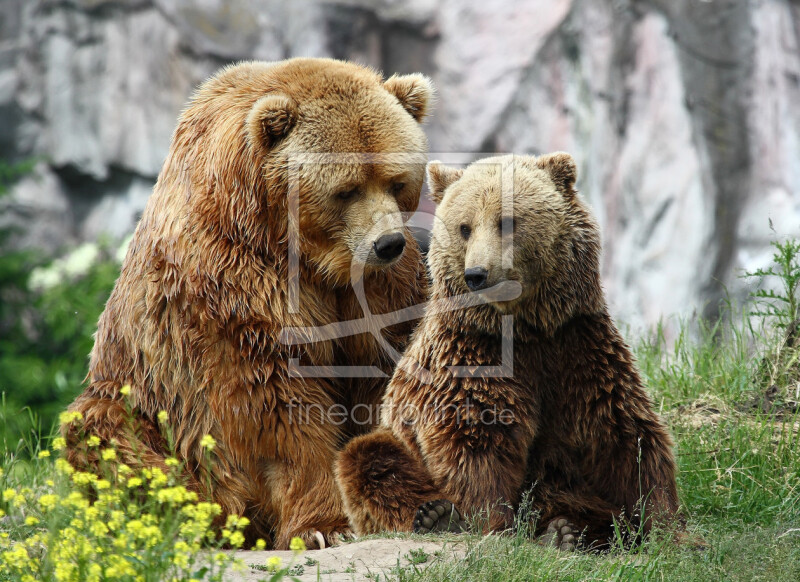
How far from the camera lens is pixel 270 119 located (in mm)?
4031

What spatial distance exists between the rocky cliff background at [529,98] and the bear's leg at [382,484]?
6.71 metres

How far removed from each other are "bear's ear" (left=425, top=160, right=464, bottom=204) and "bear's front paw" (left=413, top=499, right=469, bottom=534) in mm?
1416

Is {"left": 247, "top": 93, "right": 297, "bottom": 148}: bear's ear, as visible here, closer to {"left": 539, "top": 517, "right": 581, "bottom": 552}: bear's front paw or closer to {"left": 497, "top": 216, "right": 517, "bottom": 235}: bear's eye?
{"left": 497, "top": 216, "right": 517, "bottom": 235}: bear's eye

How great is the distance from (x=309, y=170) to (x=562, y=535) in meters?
1.92

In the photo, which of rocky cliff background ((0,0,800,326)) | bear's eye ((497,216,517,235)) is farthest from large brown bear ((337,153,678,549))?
rocky cliff background ((0,0,800,326))

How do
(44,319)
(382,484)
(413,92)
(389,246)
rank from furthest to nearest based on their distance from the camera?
(44,319), (413,92), (389,246), (382,484)

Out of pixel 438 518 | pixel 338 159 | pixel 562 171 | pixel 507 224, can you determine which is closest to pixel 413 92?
pixel 338 159

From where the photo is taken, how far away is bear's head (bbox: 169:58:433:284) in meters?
4.09

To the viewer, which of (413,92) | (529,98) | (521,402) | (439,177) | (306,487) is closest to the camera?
(521,402)

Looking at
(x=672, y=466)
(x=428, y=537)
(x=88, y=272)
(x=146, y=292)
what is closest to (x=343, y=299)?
(x=146, y=292)

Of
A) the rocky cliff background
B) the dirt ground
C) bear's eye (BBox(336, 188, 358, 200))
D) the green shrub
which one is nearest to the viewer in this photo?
the dirt ground

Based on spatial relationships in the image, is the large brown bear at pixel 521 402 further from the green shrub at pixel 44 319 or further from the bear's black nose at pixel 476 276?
the green shrub at pixel 44 319

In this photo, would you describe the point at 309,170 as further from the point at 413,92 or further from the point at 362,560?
the point at 362,560

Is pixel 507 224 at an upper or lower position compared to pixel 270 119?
lower
